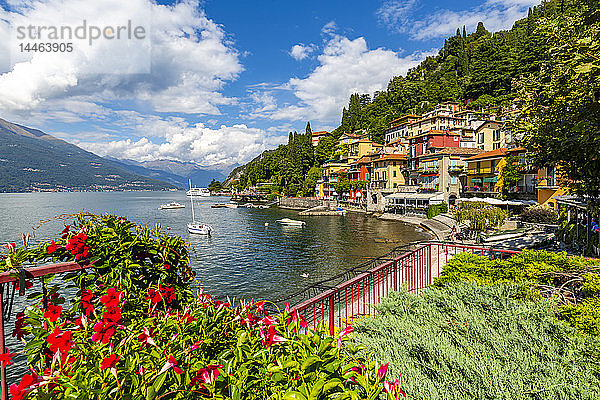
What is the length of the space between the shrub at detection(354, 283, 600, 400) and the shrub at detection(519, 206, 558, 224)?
88.5 feet

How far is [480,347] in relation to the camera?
2848 mm

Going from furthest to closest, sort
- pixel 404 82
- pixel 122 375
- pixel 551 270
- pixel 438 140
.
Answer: pixel 404 82 → pixel 438 140 → pixel 551 270 → pixel 122 375

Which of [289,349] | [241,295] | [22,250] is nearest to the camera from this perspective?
[289,349]

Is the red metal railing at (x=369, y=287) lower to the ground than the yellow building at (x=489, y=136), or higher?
lower

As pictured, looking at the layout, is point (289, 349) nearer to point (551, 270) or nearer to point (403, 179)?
point (551, 270)

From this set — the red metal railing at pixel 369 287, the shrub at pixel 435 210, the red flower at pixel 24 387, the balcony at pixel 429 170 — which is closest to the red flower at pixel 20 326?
Result: the red flower at pixel 24 387

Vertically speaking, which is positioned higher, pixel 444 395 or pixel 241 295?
pixel 444 395

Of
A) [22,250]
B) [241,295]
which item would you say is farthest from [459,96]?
[22,250]

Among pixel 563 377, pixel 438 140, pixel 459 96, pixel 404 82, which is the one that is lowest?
pixel 563 377

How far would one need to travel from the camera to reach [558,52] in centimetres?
685

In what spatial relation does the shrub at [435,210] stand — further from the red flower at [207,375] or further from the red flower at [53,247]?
the red flower at [207,375]

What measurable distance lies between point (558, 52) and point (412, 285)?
19.1 ft

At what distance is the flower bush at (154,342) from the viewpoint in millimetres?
1287

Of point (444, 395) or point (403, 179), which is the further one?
point (403, 179)
